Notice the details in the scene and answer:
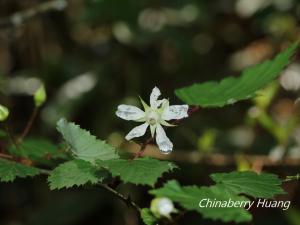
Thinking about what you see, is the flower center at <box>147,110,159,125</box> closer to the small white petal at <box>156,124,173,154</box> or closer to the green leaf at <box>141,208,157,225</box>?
the small white petal at <box>156,124,173,154</box>

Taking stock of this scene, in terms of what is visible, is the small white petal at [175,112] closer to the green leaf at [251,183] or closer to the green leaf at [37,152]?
the green leaf at [251,183]

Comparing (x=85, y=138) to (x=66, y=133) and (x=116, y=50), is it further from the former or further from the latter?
(x=116, y=50)

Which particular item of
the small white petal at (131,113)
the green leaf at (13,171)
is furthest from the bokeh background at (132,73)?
the green leaf at (13,171)

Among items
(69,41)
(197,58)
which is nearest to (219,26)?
(197,58)

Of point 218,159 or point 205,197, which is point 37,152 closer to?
point 205,197

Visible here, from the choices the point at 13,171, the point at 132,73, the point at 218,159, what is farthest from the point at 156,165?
the point at 132,73

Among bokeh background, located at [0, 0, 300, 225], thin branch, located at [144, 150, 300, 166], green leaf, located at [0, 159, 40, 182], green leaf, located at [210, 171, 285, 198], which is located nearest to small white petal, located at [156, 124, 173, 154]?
green leaf, located at [210, 171, 285, 198]
